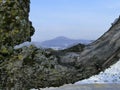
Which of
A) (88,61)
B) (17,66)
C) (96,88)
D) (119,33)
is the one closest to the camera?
(119,33)

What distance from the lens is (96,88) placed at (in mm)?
18203

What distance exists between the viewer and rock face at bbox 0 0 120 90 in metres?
2.31

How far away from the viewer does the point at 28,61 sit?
2.39 m

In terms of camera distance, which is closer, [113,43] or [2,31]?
[113,43]

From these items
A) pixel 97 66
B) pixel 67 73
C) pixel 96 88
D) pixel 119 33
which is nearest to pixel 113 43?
pixel 119 33

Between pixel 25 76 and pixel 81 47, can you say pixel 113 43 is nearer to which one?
pixel 81 47

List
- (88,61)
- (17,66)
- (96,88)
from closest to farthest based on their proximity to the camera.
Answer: (88,61), (17,66), (96,88)

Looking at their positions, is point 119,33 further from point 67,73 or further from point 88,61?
point 67,73

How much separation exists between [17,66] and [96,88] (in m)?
16.0

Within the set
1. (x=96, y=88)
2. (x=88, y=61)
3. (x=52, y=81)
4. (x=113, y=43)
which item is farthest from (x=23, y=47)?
(x=96, y=88)

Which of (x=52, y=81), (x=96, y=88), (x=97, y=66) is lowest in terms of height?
(x=96, y=88)

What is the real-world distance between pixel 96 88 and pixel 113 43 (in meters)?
16.3

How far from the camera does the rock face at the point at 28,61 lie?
2309 mm

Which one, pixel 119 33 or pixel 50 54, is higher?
pixel 119 33
